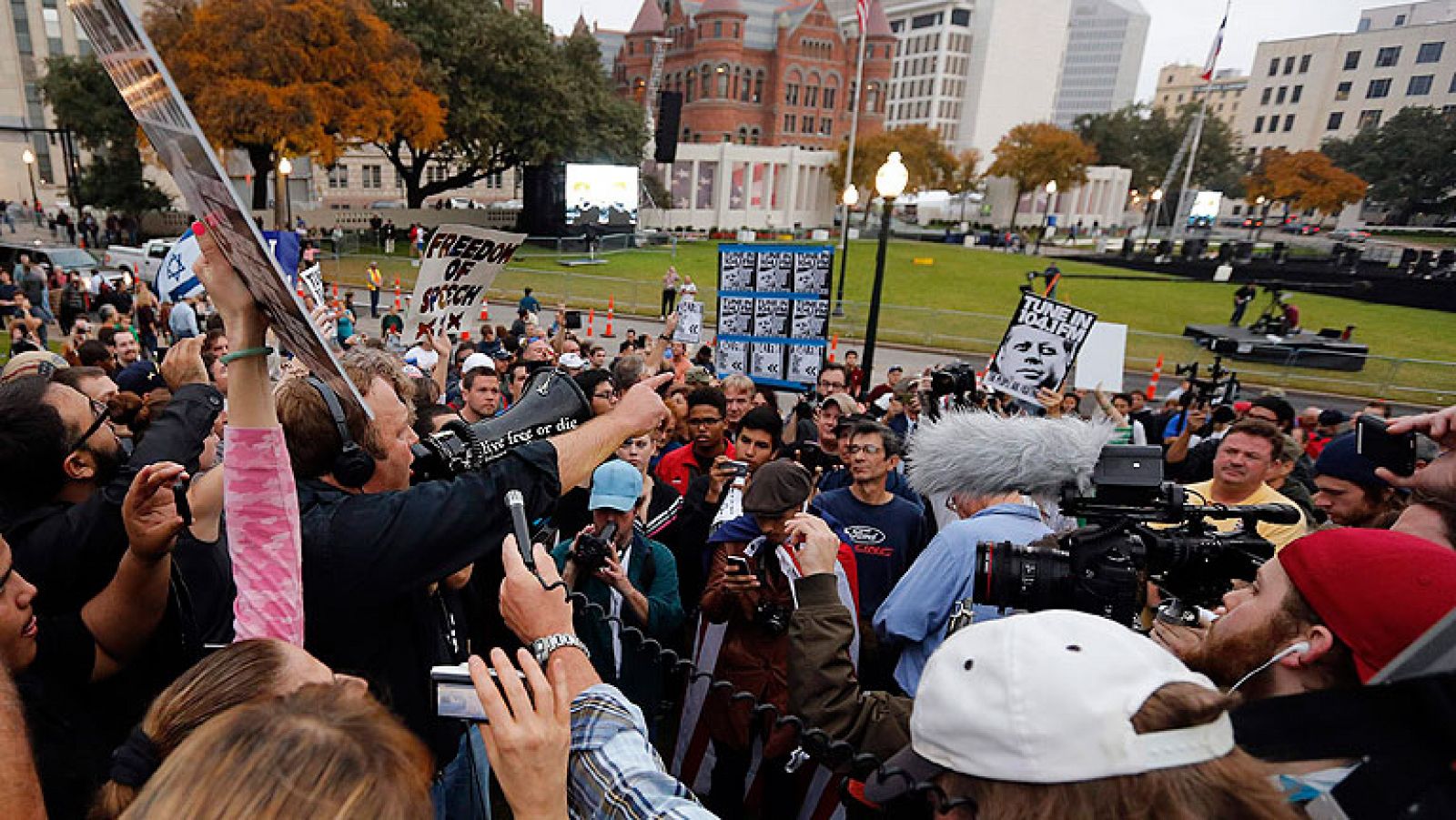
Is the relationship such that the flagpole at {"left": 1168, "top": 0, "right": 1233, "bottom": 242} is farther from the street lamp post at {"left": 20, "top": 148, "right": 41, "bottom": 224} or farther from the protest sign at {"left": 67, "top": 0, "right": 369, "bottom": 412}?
the street lamp post at {"left": 20, "top": 148, "right": 41, "bottom": 224}

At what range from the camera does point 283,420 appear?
87.7 inches

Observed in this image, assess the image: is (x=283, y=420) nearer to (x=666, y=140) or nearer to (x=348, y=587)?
(x=348, y=587)

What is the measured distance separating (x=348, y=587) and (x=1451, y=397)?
23.3 m

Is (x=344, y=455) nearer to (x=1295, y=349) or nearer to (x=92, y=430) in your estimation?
(x=92, y=430)

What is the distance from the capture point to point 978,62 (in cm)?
10100

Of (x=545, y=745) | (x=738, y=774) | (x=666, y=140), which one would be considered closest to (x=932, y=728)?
(x=545, y=745)

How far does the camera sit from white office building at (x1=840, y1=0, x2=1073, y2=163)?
9975 cm

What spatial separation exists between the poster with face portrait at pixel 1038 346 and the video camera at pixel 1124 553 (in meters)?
4.71

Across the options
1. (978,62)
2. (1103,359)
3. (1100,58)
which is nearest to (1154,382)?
(1103,359)

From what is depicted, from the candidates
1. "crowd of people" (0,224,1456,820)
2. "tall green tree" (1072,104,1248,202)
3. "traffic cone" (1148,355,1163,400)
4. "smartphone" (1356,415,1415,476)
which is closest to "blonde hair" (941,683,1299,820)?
"crowd of people" (0,224,1456,820)

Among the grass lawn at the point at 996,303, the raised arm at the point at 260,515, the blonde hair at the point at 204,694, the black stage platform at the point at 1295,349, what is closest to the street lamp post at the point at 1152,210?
the grass lawn at the point at 996,303

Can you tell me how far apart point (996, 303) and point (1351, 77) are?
6975 cm

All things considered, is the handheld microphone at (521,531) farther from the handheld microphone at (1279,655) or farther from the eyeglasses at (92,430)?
the eyeglasses at (92,430)

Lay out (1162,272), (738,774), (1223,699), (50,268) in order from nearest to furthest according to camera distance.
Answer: (1223,699) < (738,774) < (50,268) < (1162,272)
